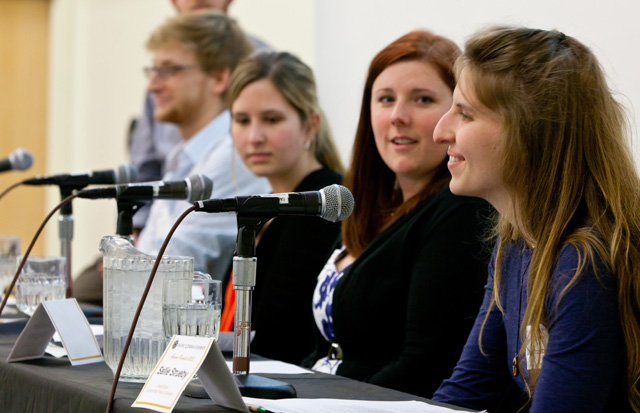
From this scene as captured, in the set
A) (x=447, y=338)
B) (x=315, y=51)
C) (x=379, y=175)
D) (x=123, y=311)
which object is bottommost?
(x=447, y=338)

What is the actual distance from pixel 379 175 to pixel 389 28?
3.77 ft

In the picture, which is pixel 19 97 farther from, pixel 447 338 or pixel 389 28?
pixel 447 338

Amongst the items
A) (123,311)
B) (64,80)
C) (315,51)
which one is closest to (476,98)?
(123,311)

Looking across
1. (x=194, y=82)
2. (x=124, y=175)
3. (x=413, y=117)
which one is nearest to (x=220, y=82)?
(x=194, y=82)

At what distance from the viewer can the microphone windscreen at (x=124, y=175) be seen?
A: 216cm

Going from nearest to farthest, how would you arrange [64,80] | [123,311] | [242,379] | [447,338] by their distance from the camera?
[242,379] < [123,311] < [447,338] < [64,80]

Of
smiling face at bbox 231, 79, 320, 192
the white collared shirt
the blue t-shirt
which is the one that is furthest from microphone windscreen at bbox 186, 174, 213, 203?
the white collared shirt

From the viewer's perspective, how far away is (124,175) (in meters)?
2.19

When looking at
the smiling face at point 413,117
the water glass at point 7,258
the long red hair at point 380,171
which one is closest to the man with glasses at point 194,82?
the water glass at point 7,258

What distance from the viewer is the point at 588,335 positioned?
46.2 inches

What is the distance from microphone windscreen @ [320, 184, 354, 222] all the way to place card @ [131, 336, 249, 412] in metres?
0.28

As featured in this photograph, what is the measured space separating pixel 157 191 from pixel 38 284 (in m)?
0.46

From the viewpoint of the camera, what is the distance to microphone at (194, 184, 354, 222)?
4.07 feet

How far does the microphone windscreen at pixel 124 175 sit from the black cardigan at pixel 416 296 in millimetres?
661
